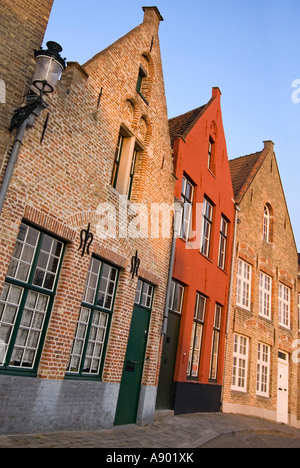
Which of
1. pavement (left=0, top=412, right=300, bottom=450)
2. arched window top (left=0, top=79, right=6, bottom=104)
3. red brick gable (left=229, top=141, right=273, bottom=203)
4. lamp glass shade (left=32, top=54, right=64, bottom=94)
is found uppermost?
red brick gable (left=229, top=141, right=273, bottom=203)

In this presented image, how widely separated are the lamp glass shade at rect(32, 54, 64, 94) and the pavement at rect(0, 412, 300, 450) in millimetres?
4748

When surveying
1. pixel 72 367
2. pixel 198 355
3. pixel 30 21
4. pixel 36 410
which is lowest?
pixel 36 410

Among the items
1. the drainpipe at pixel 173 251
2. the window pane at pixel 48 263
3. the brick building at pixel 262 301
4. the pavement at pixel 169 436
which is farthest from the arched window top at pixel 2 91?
the brick building at pixel 262 301

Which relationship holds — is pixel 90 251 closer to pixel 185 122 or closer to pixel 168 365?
pixel 168 365

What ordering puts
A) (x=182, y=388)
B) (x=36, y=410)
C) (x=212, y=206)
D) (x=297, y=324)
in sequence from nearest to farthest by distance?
(x=36, y=410), (x=182, y=388), (x=212, y=206), (x=297, y=324)

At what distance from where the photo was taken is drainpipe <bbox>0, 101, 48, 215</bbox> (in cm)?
522

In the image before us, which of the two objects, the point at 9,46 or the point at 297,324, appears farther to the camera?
the point at 297,324

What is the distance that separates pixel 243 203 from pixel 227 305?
436 cm

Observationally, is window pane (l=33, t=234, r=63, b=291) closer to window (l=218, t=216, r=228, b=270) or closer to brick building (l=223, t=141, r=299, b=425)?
window (l=218, t=216, r=228, b=270)

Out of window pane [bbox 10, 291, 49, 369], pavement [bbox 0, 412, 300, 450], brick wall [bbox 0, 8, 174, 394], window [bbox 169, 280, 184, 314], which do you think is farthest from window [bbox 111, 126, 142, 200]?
pavement [bbox 0, 412, 300, 450]

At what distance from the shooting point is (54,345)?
20.0 feet

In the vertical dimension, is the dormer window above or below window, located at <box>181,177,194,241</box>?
above

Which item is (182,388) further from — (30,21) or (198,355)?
(30,21)
